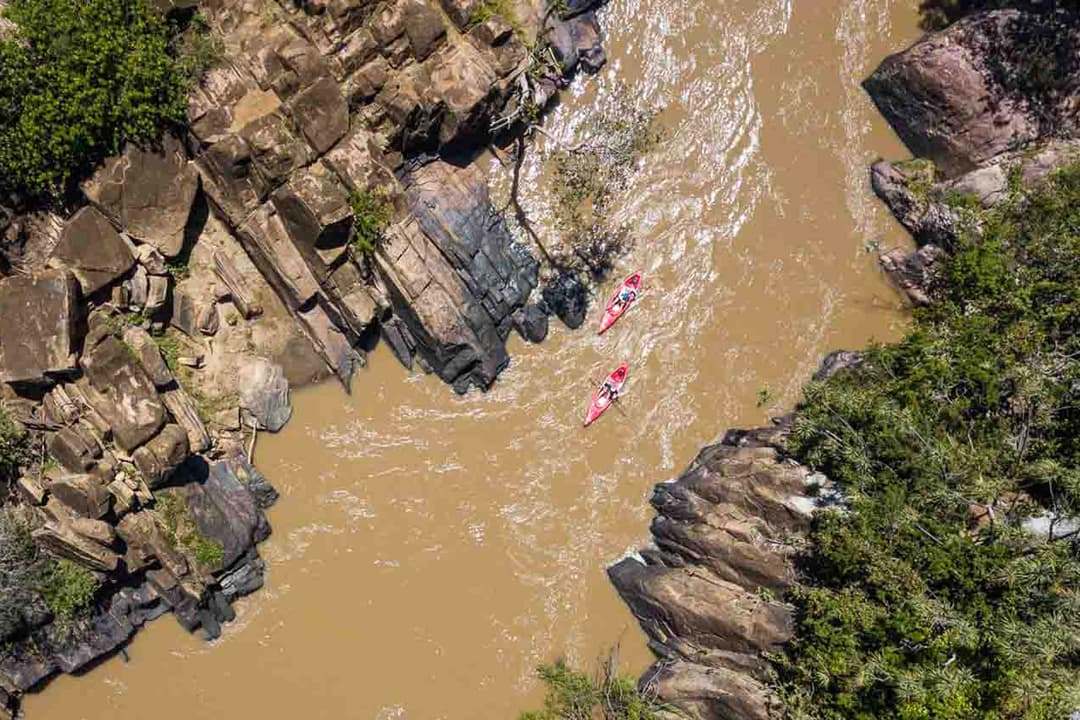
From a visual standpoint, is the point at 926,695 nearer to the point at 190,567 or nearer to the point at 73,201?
the point at 190,567

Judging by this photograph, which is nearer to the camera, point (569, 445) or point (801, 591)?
point (801, 591)

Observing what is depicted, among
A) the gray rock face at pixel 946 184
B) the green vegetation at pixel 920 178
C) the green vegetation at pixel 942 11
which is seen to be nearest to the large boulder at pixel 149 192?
the gray rock face at pixel 946 184

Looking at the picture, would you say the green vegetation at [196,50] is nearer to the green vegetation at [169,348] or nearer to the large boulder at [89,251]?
the large boulder at [89,251]

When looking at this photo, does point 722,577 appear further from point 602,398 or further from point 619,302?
point 619,302

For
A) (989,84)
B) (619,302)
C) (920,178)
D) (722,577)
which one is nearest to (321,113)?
(619,302)

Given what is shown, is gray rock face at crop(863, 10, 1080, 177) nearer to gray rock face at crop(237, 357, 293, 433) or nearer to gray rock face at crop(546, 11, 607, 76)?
gray rock face at crop(546, 11, 607, 76)

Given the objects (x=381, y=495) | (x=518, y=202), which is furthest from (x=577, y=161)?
(x=381, y=495)

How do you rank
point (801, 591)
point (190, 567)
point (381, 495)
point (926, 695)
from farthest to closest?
point (381, 495)
point (190, 567)
point (801, 591)
point (926, 695)
